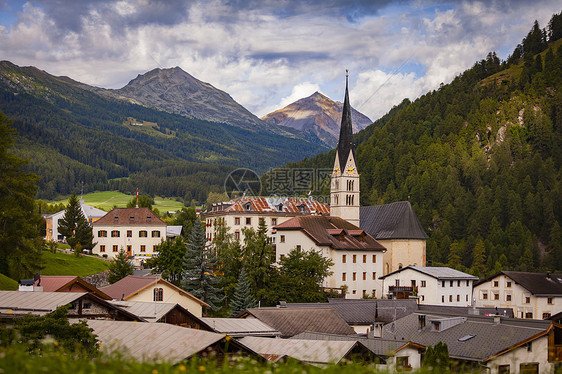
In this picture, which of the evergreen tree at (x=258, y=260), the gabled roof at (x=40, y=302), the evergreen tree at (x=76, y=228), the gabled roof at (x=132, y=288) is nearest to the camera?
the gabled roof at (x=40, y=302)

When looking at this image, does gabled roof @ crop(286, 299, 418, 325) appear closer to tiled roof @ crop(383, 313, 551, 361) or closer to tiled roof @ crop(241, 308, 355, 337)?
tiled roof @ crop(241, 308, 355, 337)

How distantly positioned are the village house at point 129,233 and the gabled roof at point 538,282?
44.8m

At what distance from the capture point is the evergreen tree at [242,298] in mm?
62812

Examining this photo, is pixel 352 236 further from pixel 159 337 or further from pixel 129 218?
pixel 159 337

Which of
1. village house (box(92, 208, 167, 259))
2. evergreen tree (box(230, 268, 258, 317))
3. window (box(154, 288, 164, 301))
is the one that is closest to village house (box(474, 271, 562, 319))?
evergreen tree (box(230, 268, 258, 317))

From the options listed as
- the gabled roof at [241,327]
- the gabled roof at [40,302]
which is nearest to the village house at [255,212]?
the gabled roof at [241,327]

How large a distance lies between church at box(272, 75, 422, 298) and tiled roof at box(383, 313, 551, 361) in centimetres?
3215

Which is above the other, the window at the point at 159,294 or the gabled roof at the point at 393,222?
the gabled roof at the point at 393,222

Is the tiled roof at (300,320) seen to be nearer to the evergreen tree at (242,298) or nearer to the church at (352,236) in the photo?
the evergreen tree at (242,298)

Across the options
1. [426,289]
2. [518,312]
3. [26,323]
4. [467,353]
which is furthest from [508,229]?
[26,323]

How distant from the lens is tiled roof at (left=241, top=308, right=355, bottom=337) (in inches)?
1873

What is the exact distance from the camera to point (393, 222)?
93.9 meters

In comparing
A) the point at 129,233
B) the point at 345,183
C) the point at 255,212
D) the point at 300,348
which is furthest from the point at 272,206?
the point at 300,348

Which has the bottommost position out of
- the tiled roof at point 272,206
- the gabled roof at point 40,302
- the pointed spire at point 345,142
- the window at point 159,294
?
the window at point 159,294
